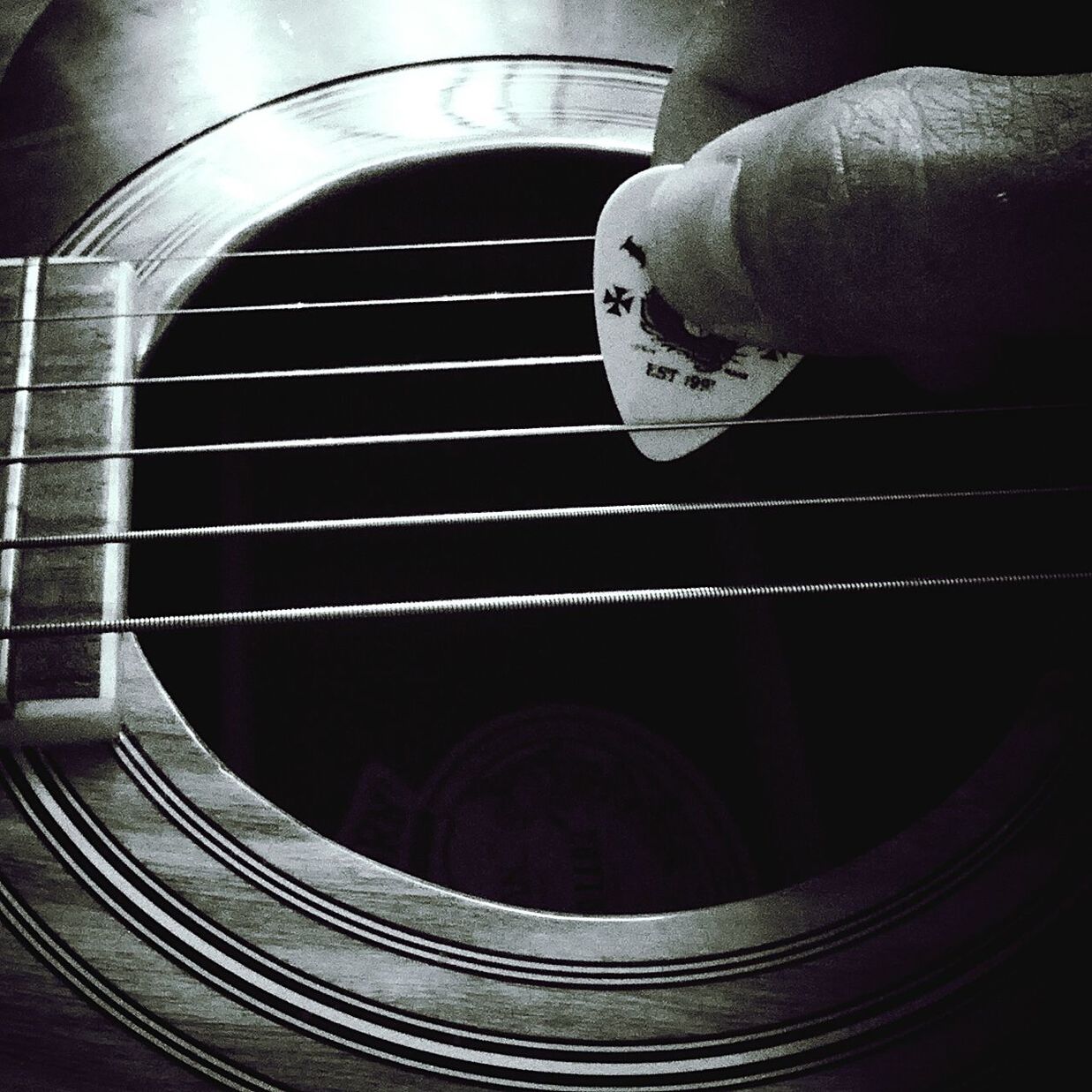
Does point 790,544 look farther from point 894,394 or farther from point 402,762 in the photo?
point 402,762

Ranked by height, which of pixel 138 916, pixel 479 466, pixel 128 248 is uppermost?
pixel 479 466

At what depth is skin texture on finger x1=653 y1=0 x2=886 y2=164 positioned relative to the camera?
0.75 metres

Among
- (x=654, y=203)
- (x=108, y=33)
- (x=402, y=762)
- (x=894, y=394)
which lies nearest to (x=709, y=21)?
(x=654, y=203)

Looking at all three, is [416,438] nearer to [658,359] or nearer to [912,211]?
[658,359]

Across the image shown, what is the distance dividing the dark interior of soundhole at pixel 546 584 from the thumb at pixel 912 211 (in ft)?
1.38

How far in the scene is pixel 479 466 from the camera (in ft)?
4.24

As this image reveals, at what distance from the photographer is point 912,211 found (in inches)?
17.1

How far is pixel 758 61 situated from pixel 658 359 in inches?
9.9

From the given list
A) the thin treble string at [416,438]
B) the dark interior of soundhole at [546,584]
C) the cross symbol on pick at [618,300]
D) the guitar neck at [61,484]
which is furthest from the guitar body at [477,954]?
the cross symbol on pick at [618,300]

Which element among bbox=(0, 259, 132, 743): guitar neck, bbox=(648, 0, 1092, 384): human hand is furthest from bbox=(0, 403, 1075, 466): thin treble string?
bbox=(648, 0, 1092, 384): human hand

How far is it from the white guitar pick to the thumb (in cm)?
21

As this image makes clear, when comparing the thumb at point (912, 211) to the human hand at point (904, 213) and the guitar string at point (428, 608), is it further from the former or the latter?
the guitar string at point (428, 608)

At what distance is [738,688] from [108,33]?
1017mm

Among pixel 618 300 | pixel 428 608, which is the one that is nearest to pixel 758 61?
pixel 618 300
